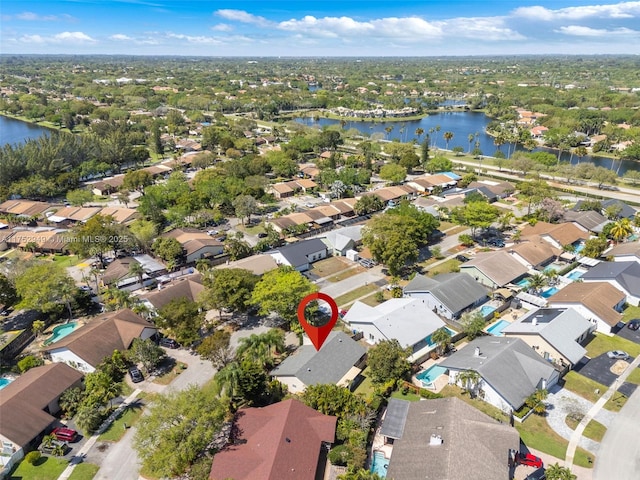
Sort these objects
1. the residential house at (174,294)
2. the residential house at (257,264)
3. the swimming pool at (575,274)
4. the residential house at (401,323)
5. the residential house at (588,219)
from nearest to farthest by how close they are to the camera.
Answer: the residential house at (401,323)
the residential house at (174,294)
the residential house at (257,264)
the swimming pool at (575,274)
the residential house at (588,219)

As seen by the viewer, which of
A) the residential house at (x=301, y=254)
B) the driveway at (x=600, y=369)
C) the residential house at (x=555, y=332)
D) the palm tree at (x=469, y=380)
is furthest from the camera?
the residential house at (x=301, y=254)

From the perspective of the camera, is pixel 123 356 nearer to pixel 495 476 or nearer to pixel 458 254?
pixel 495 476

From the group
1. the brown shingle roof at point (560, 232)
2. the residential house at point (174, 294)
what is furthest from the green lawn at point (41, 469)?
the brown shingle roof at point (560, 232)

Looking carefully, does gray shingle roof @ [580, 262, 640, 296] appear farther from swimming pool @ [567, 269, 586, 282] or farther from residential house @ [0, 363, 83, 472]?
residential house @ [0, 363, 83, 472]

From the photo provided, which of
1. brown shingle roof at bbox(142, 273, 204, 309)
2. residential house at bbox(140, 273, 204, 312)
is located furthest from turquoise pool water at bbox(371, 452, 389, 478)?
brown shingle roof at bbox(142, 273, 204, 309)

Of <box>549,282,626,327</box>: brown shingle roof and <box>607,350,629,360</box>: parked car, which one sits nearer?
<box>607,350,629,360</box>: parked car

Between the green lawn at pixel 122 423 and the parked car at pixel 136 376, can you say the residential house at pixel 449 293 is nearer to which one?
the parked car at pixel 136 376

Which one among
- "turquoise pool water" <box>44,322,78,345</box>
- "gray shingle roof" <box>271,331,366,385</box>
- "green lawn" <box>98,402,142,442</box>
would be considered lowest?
"turquoise pool water" <box>44,322,78,345</box>
